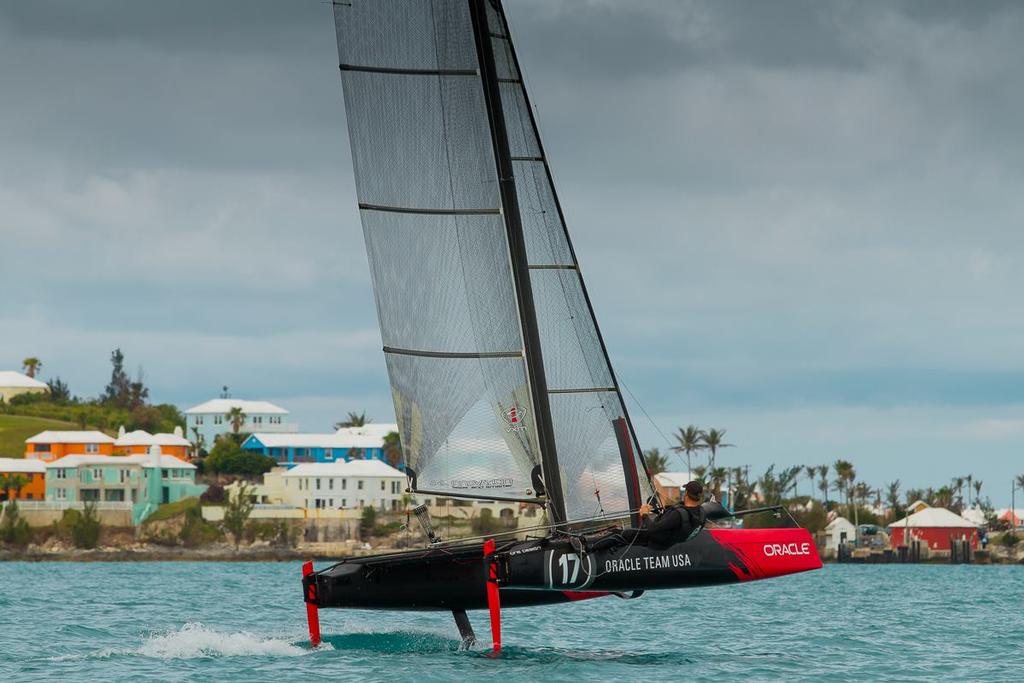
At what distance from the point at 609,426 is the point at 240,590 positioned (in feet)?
104

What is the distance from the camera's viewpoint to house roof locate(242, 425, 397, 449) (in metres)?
134

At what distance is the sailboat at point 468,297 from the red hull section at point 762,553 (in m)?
1.51

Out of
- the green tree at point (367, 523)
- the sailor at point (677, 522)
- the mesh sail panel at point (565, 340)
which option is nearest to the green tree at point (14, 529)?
the green tree at point (367, 523)

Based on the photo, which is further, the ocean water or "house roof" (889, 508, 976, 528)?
"house roof" (889, 508, 976, 528)

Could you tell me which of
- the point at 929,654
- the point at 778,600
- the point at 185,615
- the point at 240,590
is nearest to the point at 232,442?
the point at 240,590

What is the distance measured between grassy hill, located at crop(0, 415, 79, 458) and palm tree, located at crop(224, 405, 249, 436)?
49.2 feet

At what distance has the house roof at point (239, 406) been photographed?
506 ft

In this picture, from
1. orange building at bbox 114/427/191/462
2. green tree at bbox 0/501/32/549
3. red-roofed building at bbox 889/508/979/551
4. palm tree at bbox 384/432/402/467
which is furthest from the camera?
palm tree at bbox 384/432/402/467

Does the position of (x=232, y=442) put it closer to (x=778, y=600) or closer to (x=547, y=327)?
(x=778, y=600)

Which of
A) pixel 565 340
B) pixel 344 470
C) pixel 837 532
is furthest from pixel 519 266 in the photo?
pixel 837 532

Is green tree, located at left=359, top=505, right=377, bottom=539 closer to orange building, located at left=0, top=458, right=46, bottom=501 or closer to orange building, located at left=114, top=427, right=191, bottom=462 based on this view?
orange building, located at left=114, top=427, right=191, bottom=462

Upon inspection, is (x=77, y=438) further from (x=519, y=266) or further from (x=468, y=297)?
(x=519, y=266)

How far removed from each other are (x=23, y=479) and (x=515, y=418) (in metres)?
103

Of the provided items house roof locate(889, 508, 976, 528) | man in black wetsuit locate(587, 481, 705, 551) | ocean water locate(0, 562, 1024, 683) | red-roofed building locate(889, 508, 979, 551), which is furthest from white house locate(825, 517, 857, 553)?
man in black wetsuit locate(587, 481, 705, 551)
